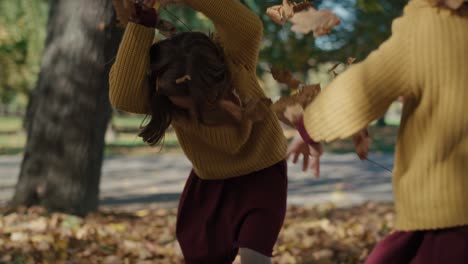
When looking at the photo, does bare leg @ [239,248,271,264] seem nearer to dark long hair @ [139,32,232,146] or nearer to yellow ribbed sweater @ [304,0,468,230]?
dark long hair @ [139,32,232,146]

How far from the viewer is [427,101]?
82.8 inches

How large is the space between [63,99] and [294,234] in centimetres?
239

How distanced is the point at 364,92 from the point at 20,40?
77.0ft

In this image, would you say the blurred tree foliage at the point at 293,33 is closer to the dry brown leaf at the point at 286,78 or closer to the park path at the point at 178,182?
the park path at the point at 178,182

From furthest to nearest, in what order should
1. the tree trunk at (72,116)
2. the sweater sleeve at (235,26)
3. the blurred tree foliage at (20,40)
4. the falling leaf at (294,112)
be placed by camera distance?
the blurred tree foliage at (20,40)
the tree trunk at (72,116)
the sweater sleeve at (235,26)
the falling leaf at (294,112)

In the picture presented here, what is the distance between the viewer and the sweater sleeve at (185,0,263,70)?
122 inches

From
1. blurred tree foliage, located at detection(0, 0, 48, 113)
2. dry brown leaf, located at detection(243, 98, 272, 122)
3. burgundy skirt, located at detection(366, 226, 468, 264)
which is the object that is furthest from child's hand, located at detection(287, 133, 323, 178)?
blurred tree foliage, located at detection(0, 0, 48, 113)

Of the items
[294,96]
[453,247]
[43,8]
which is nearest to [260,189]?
[294,96]

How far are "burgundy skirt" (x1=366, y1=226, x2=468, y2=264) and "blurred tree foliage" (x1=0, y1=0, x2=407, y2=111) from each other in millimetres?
5613

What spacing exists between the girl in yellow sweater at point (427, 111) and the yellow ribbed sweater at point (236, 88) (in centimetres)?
105

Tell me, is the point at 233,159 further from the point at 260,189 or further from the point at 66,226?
the point at 66,226

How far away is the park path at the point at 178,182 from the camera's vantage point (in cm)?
1004

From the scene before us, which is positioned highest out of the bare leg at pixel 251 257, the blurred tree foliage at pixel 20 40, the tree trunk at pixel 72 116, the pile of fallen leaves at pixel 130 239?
the bare leg at pixel 251 257

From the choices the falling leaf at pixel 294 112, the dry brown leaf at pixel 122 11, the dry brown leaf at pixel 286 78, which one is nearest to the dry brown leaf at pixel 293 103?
the falling leaf at pixel 294 112
